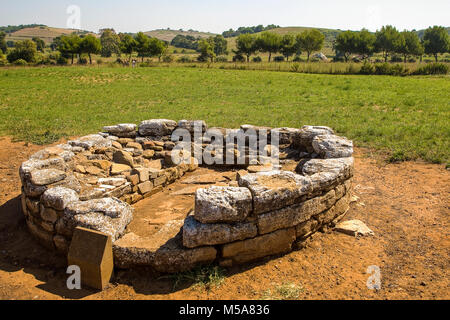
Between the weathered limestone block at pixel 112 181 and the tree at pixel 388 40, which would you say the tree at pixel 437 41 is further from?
the weathered limestone block at pixel 112 181

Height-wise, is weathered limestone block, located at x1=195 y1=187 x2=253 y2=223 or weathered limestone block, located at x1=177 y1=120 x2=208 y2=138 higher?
weathered limestone block, located at x1=177 y1=120 x2=208 y2=138

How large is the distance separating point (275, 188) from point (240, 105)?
12626mm

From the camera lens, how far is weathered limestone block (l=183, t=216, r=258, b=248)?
15.7 feet

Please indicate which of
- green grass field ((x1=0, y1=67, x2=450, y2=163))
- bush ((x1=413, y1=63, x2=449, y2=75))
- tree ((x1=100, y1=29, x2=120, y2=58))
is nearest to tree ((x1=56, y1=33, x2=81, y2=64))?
green grass field ((x1=0, y1=67, x2=450, y2=163))

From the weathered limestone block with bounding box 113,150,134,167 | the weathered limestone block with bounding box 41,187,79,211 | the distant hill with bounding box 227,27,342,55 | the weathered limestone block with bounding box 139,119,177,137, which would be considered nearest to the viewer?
the weathered limestone block with bounding box 41,187,79,211

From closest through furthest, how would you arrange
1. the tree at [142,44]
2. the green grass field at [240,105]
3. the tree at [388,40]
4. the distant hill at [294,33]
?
the green grass field at [240,105] < the tree at [142,44] < the tree at [388,40] < the distant hill at [294,33]

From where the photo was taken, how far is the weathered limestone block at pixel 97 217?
513 cm

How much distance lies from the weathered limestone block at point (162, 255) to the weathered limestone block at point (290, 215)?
0.86m

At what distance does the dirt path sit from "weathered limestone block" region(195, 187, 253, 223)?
85 centimetres

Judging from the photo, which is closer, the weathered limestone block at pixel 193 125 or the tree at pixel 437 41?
the weathered limestone block at pixel 193 125

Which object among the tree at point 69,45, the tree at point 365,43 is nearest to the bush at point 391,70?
the tree at point 365,43

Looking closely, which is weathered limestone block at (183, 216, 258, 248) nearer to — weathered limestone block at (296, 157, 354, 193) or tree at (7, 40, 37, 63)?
weathered limestone block at (296, 157, 354, 193)
